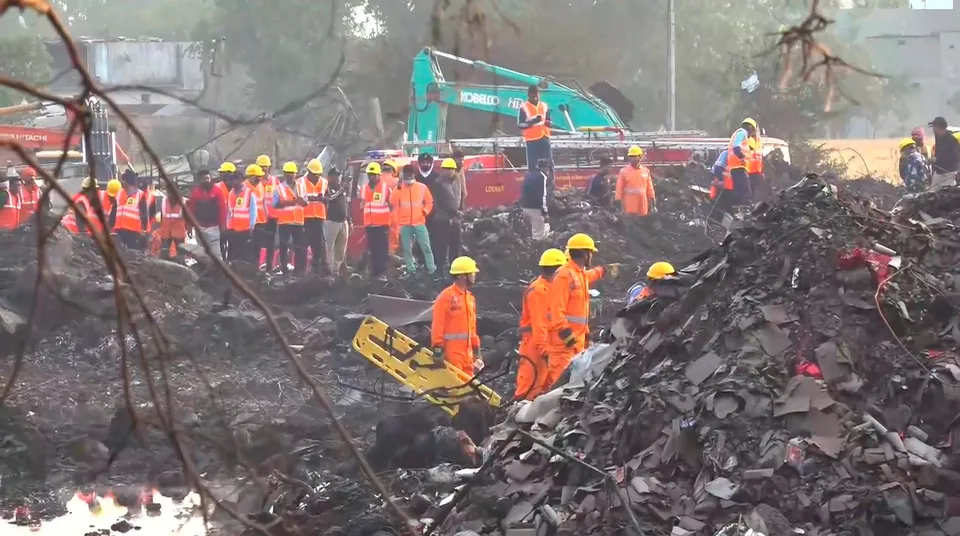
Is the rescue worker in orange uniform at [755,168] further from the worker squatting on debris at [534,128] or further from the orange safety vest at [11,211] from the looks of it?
the orange safety vest at [11,211]

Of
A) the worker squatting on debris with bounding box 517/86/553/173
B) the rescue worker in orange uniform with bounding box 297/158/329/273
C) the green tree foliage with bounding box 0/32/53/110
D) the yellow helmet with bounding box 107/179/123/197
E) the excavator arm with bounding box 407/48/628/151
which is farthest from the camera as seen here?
the green tree foliage with bounding box 0/32/53/110

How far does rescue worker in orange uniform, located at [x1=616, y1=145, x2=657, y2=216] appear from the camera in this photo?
64.7ft

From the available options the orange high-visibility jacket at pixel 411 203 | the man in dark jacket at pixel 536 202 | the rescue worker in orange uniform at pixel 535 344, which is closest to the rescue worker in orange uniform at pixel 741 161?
the man in dark jacket at pixel 536 202

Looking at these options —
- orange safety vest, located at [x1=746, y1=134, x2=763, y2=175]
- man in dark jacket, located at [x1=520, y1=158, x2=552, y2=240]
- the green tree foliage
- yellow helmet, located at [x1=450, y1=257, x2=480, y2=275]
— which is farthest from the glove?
the green tree foliage

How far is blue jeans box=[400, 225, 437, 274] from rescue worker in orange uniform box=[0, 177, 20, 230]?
6.57 m

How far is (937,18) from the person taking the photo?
48.7 meters

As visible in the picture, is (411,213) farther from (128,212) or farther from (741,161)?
(741,161)

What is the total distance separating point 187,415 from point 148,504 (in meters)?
1.91

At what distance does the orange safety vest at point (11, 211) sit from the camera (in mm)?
19453

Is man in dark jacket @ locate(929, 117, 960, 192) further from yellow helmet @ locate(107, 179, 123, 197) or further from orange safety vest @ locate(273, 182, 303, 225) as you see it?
yellow helmet @ locate(107, 179, 123, 197)

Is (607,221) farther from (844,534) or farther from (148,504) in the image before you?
(844,534)

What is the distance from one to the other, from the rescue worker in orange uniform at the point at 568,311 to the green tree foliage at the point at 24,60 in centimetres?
1936

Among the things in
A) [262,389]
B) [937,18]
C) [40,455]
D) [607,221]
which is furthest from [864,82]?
[40,455]

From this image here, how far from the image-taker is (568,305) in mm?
10242
